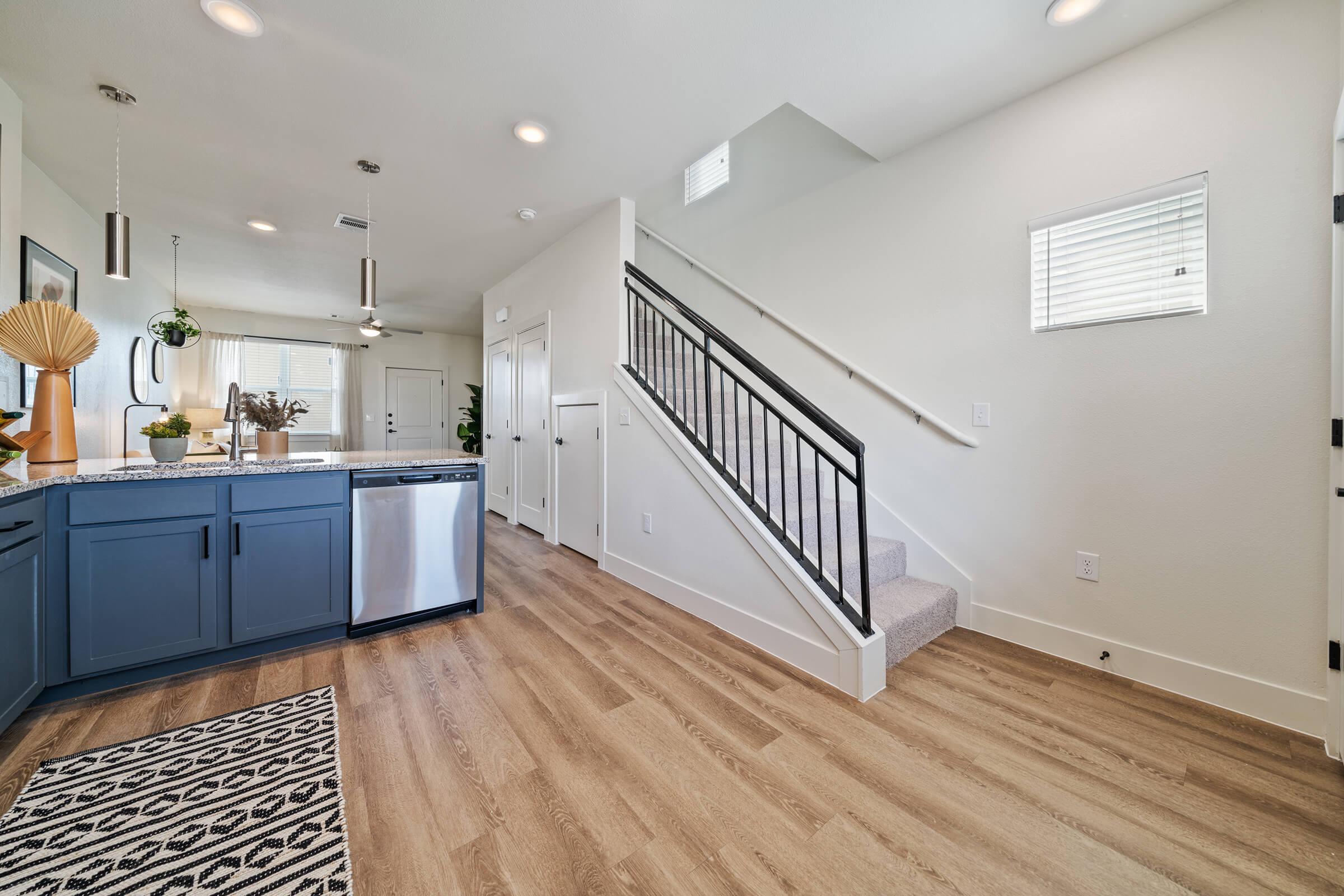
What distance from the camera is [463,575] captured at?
9.28 feet

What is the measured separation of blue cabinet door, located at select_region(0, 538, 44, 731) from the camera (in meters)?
1.57

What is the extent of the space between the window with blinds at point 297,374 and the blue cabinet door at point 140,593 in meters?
5.92

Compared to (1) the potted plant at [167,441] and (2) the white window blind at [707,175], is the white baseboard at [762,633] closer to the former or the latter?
(1) the potted plant at [167,441]

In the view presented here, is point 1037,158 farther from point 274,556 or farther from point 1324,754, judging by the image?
point 274,556

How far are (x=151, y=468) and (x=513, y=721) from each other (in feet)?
5.96

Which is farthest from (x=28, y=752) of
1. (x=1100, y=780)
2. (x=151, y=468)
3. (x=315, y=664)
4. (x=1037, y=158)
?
(x=1037, y=158)

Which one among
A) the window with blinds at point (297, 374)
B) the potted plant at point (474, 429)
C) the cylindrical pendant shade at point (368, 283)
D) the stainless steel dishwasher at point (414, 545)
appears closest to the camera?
the stainless steel dishwasher at point (414, 545)

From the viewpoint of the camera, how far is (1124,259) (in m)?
2.16

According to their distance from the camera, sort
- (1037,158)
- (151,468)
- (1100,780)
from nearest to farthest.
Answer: (1100,780)
(151,468)
(1037,158)

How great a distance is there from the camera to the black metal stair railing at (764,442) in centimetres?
213

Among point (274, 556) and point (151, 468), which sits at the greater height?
point (151, 468)

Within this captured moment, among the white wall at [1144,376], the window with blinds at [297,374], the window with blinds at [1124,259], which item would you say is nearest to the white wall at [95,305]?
Answer: the window with blinds at [297,374]

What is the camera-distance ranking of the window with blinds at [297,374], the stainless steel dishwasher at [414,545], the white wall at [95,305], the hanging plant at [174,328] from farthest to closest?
the window with blinds at [297,374], the hanging plant at [174,328], the white wall at [95,305], the stainless steel dishwasher at [414,545]

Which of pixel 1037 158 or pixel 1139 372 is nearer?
pixel 1139 372
